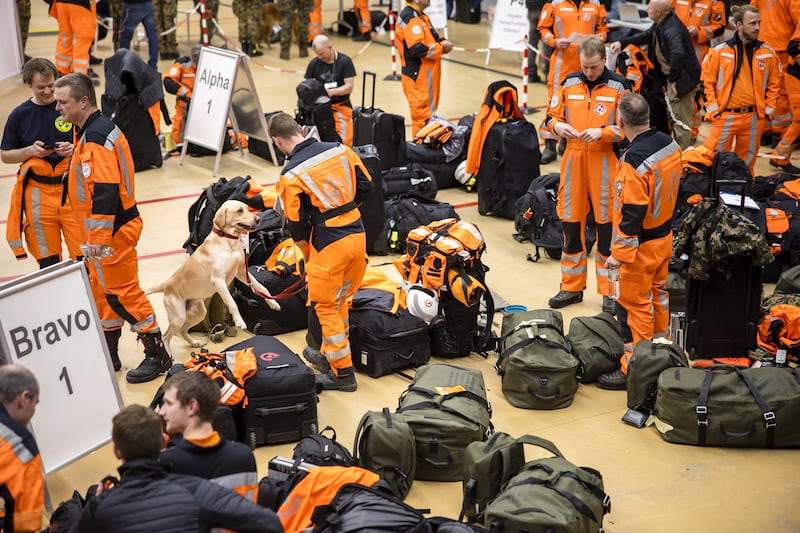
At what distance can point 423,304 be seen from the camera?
6945 millimetres

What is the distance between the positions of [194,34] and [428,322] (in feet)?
42.2

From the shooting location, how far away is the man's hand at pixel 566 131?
7.55 meters

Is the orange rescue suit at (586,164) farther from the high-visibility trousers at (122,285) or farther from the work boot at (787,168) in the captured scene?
the work boot at (787,168)

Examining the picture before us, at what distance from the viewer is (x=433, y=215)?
8.71m

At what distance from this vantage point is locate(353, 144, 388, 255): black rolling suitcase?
8.52 metres

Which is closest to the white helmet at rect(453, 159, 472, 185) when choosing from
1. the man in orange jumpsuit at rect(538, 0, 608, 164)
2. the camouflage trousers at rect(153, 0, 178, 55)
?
the man in orange jumpsuit at rect(538, 0, 608, 164)

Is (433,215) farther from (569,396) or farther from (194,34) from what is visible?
(194,34)

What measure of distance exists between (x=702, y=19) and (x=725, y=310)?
19.8 ft

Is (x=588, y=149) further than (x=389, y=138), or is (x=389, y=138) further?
(x=389, y=138)

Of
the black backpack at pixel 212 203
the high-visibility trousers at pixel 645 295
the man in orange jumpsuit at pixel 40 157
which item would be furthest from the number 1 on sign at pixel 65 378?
the high-visibility trousers at pixel 645 295

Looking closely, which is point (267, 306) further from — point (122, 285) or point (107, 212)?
point (107, 212)

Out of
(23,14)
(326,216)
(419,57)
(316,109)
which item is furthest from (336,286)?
(23,14)

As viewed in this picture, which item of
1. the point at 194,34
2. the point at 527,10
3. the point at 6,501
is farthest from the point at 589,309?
the point at 194,34

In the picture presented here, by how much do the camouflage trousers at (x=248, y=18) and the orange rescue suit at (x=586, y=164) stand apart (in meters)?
9.60
